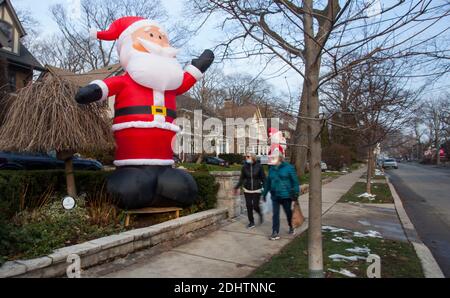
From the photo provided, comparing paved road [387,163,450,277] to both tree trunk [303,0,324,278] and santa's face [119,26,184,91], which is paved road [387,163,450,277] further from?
santa's face [119,26,184,91]

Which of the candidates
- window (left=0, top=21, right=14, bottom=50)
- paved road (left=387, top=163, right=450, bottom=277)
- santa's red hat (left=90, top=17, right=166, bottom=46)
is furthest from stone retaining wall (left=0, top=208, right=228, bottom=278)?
window (left=0, top=21, right=14, bottom=50)

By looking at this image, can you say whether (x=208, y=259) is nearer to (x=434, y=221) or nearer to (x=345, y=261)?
(x=345, y=261)

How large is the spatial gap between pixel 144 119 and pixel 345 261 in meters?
3.97

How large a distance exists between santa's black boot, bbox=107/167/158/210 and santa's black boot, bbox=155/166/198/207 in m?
0.12

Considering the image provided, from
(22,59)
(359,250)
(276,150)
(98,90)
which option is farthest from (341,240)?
(22,59)

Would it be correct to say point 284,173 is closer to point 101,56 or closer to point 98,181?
point 98,181

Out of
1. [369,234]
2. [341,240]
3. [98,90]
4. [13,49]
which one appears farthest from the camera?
[13,49]

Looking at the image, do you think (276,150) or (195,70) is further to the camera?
(195,70)

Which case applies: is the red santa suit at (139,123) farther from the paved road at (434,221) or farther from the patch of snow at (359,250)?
the paved road at (434,221)

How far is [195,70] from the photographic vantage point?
7.52 m

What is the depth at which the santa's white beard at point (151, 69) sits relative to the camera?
6.57m

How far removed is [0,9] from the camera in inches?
924

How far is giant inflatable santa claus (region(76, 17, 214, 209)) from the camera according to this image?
20.4 feet
